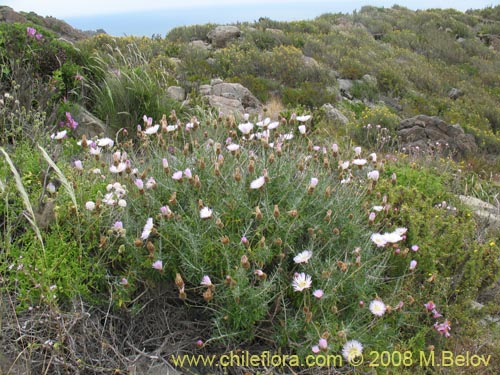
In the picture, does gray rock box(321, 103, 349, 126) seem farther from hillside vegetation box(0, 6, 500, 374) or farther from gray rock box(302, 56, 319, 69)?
hillside vegetation box(0, 6, 500, 374)

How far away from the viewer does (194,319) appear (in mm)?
2912

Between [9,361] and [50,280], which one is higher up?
[50,280]

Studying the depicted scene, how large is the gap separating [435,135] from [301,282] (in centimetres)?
762

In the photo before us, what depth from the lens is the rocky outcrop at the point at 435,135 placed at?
9.12 m

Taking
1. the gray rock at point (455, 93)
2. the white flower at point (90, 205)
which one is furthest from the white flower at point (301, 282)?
the gray rock at point (455, 93)

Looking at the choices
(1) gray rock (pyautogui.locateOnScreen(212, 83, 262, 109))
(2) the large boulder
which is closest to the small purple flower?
(1) gray rock (pyautogui.locateOnScreen(212, 83, 262, 109))

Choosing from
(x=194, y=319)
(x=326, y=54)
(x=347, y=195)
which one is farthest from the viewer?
(x=326, y=54)

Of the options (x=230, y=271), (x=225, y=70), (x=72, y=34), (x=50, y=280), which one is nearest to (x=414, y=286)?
(x=230, y=271)

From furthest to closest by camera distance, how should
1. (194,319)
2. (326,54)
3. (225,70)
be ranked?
1. (326,54)
2. (225,70)
3. (194,319)

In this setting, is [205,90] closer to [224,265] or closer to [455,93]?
[224,265]

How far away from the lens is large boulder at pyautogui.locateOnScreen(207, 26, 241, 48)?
48.4ft

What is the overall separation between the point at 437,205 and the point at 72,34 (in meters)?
17.8

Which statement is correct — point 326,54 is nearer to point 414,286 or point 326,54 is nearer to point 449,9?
point 414,286

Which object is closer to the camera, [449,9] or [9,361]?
[9,361]
